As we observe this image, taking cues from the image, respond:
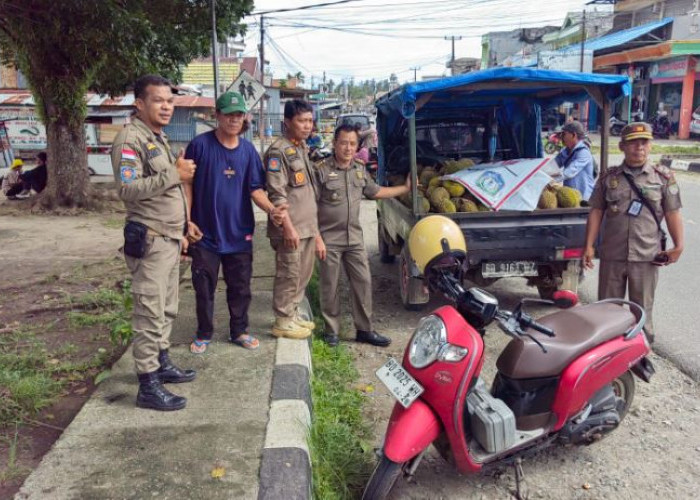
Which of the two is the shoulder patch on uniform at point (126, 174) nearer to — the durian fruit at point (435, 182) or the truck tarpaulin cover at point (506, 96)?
the truck tarpaulin cover at point (506, 96)

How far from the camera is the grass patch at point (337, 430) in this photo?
2.92 meters

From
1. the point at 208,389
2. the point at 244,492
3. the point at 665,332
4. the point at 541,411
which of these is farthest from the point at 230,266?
the point at 665,332

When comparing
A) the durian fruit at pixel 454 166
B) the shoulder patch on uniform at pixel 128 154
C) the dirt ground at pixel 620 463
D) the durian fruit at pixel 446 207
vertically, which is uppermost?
the shoulder patch on uniform at pixel 128 154

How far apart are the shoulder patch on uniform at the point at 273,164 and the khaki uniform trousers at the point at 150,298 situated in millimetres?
1042

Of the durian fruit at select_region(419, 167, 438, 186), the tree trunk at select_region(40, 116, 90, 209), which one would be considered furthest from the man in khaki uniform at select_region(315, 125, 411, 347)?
the tree trunk at select_region(40, 116, 90, 209)

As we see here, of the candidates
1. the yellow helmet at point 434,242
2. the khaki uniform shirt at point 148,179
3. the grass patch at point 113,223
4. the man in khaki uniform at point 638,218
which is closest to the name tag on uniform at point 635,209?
the man in khaki uniform at point 638,218

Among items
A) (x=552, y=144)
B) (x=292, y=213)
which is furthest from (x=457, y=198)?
(x=552, y=144)

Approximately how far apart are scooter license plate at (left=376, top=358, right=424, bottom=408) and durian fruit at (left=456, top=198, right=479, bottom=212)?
2817 millimetres

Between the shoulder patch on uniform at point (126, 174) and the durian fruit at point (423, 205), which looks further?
the durian fruit at point (423, 205)

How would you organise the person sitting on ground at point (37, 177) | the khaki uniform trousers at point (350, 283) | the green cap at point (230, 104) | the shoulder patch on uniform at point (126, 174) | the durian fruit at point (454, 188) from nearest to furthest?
1. the shoulder patch on uniform at point (126, 174)
2. the green cap at point (230, 104)
3. the khaki uniform trousers at point (350, 283)
4. the durian fruit at point (454, 188)
5. the person sitting on ground at point (37, 177)

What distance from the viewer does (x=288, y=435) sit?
285 cm

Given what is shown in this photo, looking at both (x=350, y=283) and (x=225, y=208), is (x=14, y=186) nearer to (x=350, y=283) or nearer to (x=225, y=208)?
(x=350, y=283)

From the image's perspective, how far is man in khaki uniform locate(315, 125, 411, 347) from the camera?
454cm

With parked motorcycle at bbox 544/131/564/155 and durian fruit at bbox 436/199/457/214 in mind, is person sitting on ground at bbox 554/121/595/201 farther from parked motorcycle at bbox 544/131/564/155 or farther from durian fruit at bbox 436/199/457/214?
parked motorcycle at bbox 544/131/564/155
